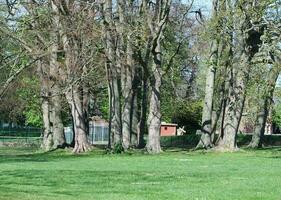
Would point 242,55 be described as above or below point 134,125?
above

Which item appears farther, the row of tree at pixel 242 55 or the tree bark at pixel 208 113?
the tree bark at pixel 208 113

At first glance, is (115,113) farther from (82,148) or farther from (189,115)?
(189,115)

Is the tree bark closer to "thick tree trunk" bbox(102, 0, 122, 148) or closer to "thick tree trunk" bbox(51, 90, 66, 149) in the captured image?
"thick tree trunk" bbox(102, 0, 122, 148)

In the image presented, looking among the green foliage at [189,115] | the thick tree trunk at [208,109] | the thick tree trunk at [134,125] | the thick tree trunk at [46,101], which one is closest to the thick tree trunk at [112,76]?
the thick tree trunk at [46,101]

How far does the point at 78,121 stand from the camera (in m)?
44.3

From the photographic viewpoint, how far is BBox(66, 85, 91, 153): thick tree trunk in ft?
143

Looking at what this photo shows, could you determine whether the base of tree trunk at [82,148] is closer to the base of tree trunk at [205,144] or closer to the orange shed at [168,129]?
the base of tree trunk at [205,144]

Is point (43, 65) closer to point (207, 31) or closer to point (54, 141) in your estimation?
point (54, 141)

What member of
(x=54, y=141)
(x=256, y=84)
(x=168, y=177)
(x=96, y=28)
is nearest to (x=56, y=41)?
(x=96, y=28)

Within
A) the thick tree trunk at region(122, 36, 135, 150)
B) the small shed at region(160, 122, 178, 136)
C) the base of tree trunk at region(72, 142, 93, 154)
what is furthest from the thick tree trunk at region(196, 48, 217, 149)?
the small shed at region(160, 122, 178, 136)

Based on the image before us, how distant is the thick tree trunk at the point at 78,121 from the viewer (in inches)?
1710

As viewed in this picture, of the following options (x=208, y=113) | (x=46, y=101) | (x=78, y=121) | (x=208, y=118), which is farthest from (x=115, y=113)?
(x=46, y=101)

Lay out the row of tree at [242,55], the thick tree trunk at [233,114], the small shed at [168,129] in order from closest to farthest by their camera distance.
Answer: the row of tree at [242,55] → the thick tree trunk at [233,114] → the small shed at [168,129]

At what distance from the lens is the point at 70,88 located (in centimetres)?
4150
